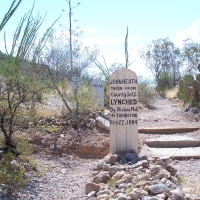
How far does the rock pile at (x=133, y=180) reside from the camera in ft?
14.6

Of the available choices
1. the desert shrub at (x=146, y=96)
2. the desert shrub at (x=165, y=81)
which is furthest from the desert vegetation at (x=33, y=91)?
the desert shrub at (x=165, y=81)

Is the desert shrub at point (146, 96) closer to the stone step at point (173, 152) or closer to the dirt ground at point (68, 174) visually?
the dirt ground at point (68, 174)

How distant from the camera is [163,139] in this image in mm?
8438

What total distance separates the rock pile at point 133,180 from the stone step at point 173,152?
3.15ft

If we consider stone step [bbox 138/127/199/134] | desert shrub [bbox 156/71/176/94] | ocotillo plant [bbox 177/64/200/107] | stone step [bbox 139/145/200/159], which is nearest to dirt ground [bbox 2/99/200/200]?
stone step [bbox 139/145/200/159]

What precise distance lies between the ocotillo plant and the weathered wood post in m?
8.14

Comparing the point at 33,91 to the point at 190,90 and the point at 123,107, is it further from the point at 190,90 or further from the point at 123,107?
the point at 190,90

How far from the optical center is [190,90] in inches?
595

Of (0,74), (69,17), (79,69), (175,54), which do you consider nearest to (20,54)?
(0,74)

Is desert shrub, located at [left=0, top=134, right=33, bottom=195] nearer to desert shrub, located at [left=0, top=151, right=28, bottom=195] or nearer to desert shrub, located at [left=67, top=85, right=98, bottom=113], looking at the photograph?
desert shrub, located at [left=0, top=151, right=28, bottom=195]

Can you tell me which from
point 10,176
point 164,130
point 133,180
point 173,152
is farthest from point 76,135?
point 10,176

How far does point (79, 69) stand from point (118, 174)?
29.1ft

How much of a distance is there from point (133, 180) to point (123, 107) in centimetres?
196

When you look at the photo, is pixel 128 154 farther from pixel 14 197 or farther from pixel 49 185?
pixel 14 197
